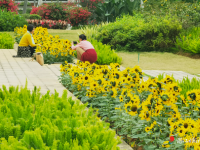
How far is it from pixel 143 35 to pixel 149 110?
34.1 feet

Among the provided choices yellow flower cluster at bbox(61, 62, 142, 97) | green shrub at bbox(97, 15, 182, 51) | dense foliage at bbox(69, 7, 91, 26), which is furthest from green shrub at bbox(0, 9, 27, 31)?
yellow flower cluster at bbox(61, 62, 142, 97)

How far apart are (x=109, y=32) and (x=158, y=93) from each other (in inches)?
390

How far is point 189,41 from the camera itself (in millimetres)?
12047

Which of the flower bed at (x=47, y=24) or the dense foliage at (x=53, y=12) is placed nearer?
the flower bed at (x=47, y=24)

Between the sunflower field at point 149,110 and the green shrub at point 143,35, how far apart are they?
8.38 m

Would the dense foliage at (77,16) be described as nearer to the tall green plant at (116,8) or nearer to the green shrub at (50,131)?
the tall green plant at (116,8)

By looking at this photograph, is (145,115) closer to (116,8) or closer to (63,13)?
(116,8)

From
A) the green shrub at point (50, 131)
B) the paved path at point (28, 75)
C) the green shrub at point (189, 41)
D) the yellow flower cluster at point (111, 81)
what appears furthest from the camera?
the green shrub at point (189, 41)

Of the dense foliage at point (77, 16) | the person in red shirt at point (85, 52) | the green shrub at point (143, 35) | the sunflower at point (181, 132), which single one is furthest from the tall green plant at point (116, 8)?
the sunflower at point (181, 132)

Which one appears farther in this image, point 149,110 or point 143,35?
point 143,35

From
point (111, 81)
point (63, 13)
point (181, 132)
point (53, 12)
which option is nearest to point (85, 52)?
point (111, 81)

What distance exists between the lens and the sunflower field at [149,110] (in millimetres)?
2764

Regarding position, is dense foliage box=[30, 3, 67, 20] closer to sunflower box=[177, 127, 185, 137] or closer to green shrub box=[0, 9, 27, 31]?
green shrub box=[0, 9, 27, 31]

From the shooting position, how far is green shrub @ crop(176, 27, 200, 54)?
11452 millimetres
